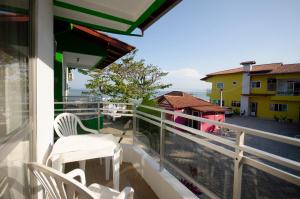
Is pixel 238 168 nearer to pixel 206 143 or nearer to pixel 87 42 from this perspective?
pixel 206 143

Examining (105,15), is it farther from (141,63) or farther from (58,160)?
(141,63)

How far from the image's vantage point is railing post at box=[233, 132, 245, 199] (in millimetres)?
1435

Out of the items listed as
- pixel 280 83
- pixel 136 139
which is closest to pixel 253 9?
pixel 280 83

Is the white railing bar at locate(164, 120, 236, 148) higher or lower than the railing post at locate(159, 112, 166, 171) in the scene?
higher

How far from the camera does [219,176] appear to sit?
179 cm

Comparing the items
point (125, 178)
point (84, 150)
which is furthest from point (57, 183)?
point (125, 178)

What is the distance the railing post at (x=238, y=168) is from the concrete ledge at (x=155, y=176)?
0.58 metres

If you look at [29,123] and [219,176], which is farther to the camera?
[219,176]

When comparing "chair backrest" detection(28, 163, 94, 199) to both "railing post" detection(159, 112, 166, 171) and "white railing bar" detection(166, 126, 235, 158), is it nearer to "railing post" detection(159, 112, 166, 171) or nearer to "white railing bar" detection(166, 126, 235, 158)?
"white railing bar" detection(166, 126, 235, 158)

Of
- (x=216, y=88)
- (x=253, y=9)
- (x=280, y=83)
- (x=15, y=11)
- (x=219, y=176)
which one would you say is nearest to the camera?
Result: (x=15, y=11)

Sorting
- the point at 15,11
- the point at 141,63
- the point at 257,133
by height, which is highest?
the point at 141,63

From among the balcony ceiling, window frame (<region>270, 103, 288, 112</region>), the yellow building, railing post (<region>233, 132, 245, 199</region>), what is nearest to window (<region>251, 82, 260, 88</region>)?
the yellow building

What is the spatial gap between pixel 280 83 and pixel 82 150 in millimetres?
26378

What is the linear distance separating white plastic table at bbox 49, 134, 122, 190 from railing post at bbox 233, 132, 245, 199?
4.58ft
